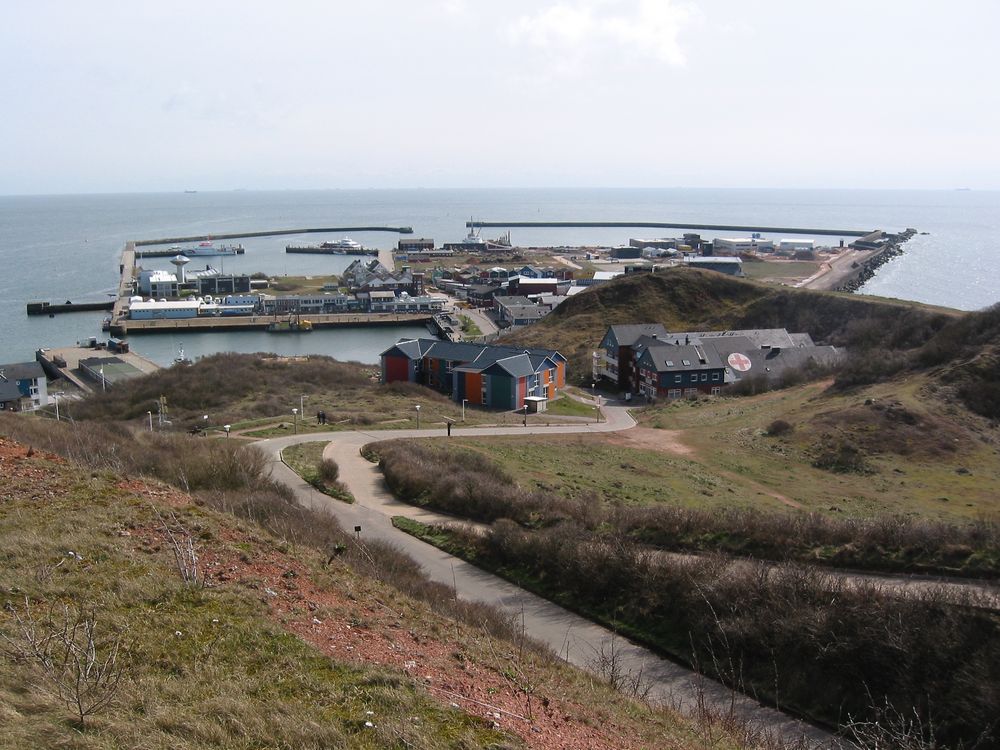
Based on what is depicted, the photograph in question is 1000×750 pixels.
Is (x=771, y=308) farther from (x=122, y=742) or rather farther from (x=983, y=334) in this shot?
(x=122, y=742)

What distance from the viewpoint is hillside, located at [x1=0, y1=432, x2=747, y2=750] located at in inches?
185

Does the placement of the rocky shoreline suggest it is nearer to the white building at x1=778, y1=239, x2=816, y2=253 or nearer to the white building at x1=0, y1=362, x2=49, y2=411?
the white building at x1=778, y1=239, x2=816, y2=253

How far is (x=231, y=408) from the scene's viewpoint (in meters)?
24.0

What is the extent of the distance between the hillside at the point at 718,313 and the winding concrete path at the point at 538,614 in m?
20.2

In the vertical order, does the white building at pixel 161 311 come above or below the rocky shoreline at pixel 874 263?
below

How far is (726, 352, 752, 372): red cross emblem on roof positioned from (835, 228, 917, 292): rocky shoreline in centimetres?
2757

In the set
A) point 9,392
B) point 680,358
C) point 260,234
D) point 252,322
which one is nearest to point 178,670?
point 680,358

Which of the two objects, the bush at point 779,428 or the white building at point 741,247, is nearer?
the bush at point 779,428

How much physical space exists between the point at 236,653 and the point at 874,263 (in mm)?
80052

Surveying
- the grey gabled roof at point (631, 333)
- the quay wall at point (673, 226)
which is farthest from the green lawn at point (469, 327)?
the quay wall at point (673, 226)

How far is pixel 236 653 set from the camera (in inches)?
226

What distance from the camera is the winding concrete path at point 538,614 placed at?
7609 millimetres

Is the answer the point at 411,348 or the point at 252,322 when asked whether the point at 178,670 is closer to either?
the point at 411,348

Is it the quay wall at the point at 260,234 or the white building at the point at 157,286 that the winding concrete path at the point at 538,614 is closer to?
the white building at the point at 157,286
